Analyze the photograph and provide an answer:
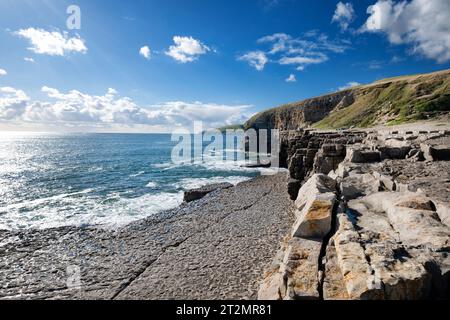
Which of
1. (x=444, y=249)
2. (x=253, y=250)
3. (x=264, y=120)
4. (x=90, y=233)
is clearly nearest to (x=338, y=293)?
(x=444, y=249)

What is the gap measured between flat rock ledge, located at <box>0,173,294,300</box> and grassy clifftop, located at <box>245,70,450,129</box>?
58.7 meters

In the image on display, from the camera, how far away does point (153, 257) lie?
1553cm

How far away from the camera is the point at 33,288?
13508mm

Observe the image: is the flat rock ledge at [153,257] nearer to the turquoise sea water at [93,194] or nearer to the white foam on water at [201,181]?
the turquoise sea water at [93,194]

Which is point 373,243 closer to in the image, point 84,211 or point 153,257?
point 153,257

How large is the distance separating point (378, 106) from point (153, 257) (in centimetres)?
10422

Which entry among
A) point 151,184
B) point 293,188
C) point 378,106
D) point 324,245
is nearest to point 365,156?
point 293,188

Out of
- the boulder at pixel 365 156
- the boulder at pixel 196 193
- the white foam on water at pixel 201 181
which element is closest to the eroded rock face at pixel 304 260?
the boulder at pixel 365 156

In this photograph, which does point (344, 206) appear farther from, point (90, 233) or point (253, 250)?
point (90, 233)

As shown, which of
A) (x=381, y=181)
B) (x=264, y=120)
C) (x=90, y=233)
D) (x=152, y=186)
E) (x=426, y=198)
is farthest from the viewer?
(x=264, y=120)

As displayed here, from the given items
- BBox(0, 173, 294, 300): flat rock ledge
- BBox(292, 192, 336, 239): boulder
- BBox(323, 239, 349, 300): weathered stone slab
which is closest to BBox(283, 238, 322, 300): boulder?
BBox(323, 239, 349, 300): weathered stone slab

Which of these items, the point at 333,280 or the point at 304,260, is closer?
the point at 333,280

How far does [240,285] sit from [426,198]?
7.61m

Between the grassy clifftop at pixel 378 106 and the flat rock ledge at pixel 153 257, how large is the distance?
58.7 m
